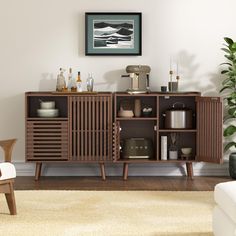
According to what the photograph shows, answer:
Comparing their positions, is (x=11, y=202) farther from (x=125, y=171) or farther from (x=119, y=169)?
(x=119, y=169)

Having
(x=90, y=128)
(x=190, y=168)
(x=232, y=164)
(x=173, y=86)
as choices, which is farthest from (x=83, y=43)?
(x=232, y=164)

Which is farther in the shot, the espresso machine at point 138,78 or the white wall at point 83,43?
the white wall at point 83,43

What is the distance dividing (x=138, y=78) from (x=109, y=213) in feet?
7.14

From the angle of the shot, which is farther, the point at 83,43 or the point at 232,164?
the point at 83,43

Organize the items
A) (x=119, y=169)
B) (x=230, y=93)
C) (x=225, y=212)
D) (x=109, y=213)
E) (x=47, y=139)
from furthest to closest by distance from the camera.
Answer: (x=119, y=169) → (x=230, y=93) → (x=47, y=139) → (x=109, y=213) → (x=225, y=212)

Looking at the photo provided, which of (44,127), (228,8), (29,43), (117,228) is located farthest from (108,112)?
(117,228)

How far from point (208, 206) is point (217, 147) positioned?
4.23 feet

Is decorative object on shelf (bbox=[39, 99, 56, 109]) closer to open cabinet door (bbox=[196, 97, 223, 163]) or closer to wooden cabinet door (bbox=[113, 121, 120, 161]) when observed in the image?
wooden cabinet door (bbox=[113, 121, 120, 161])

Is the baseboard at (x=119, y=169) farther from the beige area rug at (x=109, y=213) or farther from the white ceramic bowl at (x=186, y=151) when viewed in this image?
the beige area rug at (x=109, y=213)

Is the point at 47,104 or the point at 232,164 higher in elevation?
the point at 47,104

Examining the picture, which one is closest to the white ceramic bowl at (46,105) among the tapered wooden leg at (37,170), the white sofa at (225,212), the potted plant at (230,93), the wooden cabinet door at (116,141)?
the tapered wooden leg at (37,170)

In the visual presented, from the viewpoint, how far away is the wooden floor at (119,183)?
20.4 feet

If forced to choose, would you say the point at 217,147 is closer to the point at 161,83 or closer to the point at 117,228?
the point at 161,83

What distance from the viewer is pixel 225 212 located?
150 inches
